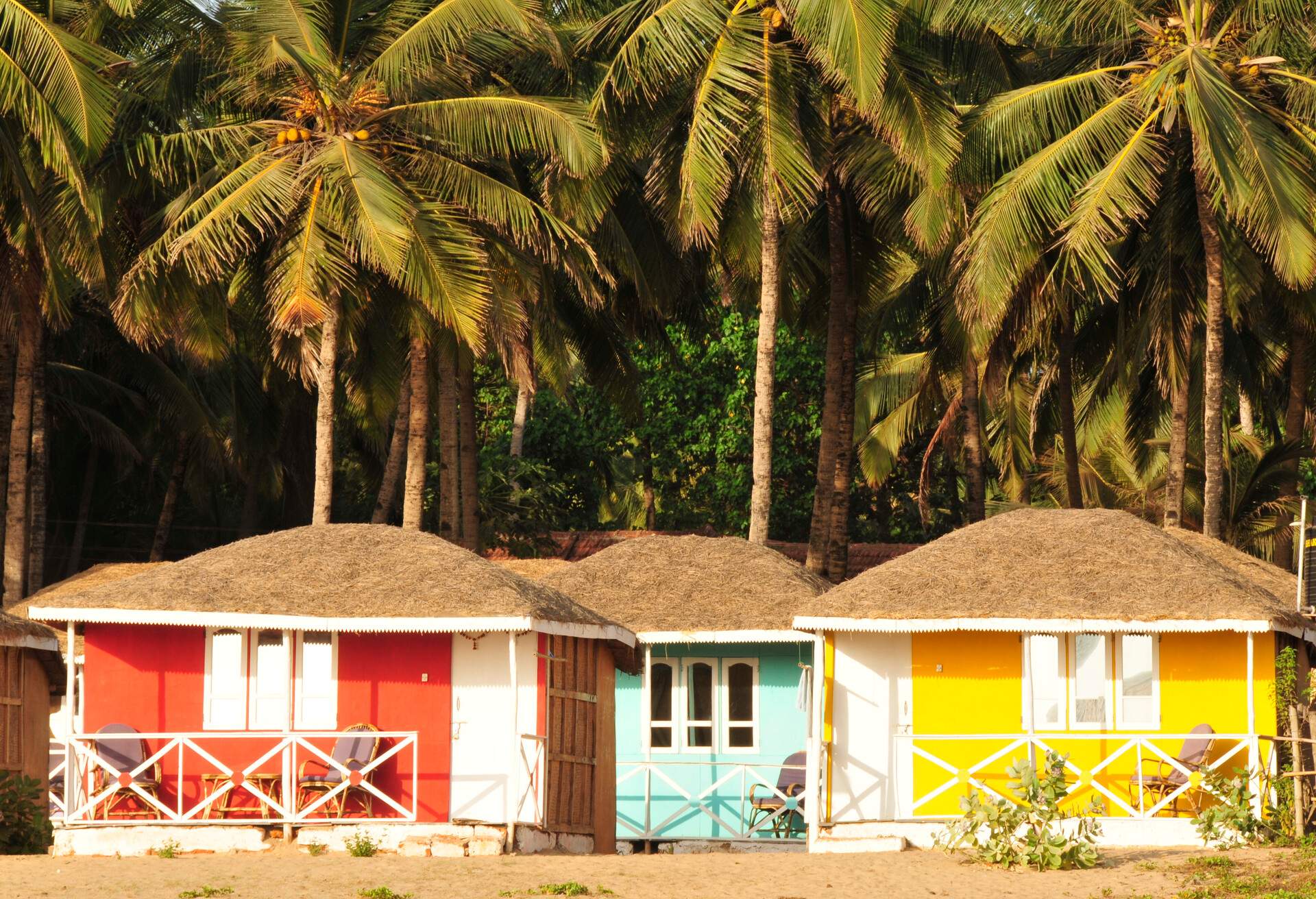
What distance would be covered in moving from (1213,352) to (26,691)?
15888mm

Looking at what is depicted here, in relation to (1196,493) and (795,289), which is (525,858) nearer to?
(795,289)

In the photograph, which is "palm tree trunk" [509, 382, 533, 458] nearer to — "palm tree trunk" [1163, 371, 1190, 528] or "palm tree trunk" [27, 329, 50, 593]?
"palm tree trunk" [27, 329, 50, 593]

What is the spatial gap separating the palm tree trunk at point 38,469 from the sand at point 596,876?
12.8m

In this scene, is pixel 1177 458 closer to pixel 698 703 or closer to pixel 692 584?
pixel 692 584

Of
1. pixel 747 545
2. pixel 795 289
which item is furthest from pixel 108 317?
pixel 747 545

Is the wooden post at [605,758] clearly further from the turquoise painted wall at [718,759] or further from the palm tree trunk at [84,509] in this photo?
the palm tree trunk at [84,509]

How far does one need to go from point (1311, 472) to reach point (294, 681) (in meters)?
23.3

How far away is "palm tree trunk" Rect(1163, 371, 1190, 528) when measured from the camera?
27562mm

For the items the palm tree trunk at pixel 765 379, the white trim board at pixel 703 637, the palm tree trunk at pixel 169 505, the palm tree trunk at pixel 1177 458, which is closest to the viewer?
the white trim board at pixel 703 637

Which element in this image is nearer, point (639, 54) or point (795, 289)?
point (639, 54)

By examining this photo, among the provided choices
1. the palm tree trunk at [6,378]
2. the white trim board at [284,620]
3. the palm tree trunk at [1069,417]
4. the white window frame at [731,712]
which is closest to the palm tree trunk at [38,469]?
the palm tree trunk at [6,378]

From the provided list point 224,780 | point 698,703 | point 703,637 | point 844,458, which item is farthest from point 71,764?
point 844,458

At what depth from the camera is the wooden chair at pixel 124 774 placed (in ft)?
63.6

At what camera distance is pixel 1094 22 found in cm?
2719
